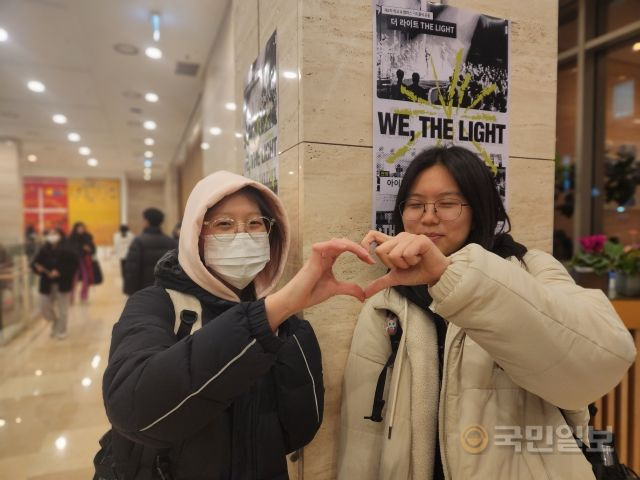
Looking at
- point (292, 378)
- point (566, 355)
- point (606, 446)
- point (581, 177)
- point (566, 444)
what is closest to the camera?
point (566, 355)

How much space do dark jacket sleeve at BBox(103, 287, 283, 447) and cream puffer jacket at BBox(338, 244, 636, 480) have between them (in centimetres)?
40

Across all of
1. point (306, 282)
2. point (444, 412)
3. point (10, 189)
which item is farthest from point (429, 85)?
point (10, 189)

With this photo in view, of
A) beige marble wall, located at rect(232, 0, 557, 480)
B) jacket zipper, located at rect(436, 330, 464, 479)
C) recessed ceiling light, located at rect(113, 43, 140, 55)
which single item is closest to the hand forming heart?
jacket zipper, located at rect(436, 330, 464, 479)

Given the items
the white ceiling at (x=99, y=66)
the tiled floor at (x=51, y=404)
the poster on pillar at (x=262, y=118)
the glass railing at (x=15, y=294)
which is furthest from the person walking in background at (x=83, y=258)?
the poster on pillar at (x=262, y=118)

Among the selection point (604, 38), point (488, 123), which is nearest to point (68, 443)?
point (488, 123)

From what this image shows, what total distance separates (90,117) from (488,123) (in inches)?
385

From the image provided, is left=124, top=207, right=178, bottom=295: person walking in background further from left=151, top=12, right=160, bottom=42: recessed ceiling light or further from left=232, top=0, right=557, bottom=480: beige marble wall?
left=232, top=0, right=557, bottom=480: beige marble wall

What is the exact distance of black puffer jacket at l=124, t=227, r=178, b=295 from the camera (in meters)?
4.81

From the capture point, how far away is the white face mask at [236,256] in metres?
1.28

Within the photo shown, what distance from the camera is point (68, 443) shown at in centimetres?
334

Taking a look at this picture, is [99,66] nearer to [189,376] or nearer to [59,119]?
[59,119]

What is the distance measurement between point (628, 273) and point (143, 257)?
179 inches

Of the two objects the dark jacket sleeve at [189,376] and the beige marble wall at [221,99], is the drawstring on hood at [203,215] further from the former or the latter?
the beige marble wall at [221,99]

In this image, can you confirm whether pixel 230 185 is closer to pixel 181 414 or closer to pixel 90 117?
pixel 181 414
